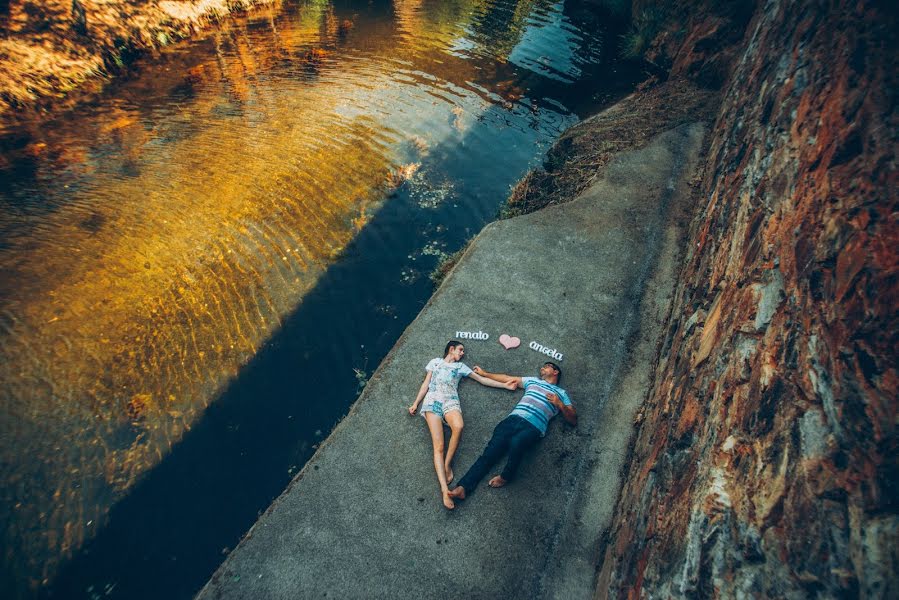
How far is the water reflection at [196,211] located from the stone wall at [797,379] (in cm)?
436

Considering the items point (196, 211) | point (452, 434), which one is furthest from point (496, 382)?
point (196, 211)

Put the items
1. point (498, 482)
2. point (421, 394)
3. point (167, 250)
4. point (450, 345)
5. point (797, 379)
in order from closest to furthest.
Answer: point (797, 379), point (498, 482), point (421, 394), point (450, 345), point (167, 250)

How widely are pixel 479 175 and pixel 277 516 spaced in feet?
24.0

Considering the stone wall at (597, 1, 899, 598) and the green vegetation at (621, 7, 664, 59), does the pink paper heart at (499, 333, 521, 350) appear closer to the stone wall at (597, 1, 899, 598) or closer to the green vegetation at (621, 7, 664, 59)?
the stone wall at (597, 1, 899, 598)

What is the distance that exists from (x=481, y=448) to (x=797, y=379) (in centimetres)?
283

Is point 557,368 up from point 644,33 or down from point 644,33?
down

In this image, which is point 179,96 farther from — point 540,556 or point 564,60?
point 540,556

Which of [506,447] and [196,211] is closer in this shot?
[506,447]

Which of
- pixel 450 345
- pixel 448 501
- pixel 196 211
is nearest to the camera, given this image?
pixel 448 501

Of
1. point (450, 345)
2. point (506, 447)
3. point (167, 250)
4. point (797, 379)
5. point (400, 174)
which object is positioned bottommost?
point (167, 250)

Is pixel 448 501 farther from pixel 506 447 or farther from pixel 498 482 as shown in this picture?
pixel 506 447

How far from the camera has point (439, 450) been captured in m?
3.96

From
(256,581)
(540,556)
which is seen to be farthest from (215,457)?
(540,556)

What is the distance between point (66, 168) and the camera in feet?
25.9
